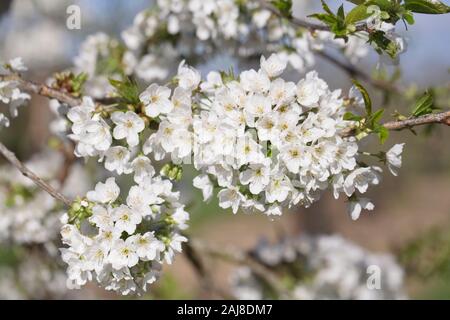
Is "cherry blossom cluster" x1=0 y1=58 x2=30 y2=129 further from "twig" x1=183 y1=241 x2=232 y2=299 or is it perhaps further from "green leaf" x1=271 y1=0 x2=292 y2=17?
"twig" x1=183 y1=241 x2=232 y2=299

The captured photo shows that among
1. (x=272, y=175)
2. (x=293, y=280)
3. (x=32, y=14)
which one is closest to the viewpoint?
(x=272, y=175)

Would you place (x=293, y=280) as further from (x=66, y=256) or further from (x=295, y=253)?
(x=66, y=256)

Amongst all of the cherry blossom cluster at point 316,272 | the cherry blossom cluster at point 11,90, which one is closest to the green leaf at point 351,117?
the cherry blossom cluster at point 11,90

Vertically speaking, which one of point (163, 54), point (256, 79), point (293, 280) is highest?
point (163, 54)

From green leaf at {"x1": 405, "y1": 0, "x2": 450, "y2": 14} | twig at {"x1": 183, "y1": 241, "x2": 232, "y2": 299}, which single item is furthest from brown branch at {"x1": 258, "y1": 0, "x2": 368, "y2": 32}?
twig at {"x1": 183, "y1": 241, "x2": 232, "y2": 299}

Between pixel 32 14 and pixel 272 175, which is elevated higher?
pixel 32 14

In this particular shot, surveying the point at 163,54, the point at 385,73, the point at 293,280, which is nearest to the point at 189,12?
the point at 163,54
